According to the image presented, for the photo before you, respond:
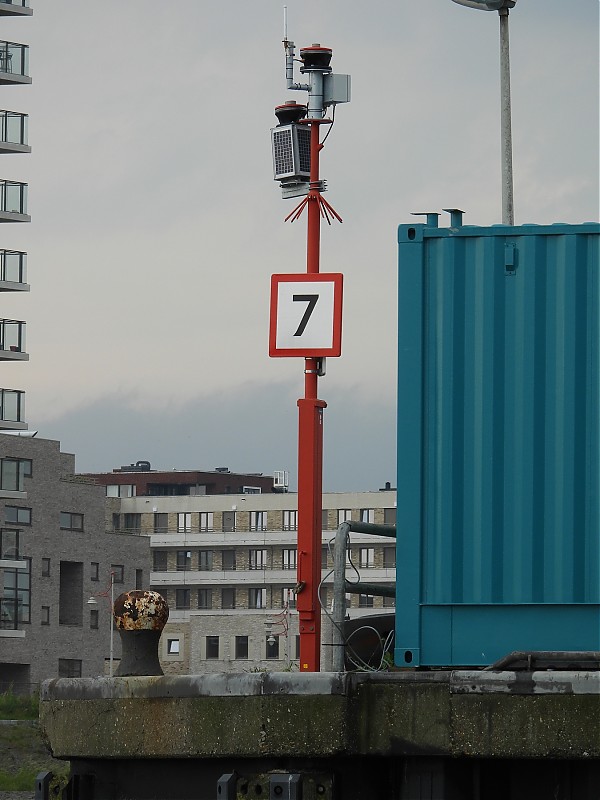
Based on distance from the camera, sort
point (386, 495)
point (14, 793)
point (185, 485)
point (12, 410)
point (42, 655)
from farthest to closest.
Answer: point (185, 485), point (386, 495), point (42, 655), point (12, 410), point (14, 793)

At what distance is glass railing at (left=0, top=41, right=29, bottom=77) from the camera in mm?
79188

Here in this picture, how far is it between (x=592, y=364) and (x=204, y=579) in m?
121

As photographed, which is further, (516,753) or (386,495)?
(386,495)

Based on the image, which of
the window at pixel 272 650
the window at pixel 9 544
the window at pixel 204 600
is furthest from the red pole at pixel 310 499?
the window at pixel 204 600

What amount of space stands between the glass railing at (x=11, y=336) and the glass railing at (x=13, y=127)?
813 centimetres

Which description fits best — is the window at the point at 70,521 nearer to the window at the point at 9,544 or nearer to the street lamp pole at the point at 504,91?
the window at the point at 9,544

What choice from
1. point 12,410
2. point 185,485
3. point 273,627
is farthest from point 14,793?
point 185,485

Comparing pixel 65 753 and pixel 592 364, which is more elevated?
pixel 592 364

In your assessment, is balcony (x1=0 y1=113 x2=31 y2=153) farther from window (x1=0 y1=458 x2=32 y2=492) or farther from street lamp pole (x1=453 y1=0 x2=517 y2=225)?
street lamp pole (x1=453 y1=0 x2=517 y2=225)

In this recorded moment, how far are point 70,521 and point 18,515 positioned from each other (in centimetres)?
645

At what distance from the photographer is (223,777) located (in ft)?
28.5

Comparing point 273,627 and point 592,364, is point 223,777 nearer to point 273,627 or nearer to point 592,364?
point 592,364

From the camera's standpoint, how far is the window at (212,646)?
114m

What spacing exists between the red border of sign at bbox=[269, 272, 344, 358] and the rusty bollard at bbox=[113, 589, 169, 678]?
288cm
